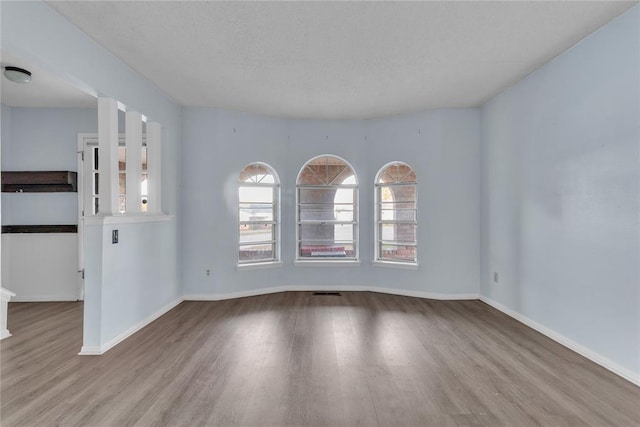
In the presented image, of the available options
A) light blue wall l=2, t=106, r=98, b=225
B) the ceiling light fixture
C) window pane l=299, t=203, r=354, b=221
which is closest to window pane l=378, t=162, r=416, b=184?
window pane l=299, t=203, r=354, b=221

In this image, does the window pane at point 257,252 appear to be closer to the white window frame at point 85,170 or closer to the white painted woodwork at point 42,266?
the white window frame at point 85,170

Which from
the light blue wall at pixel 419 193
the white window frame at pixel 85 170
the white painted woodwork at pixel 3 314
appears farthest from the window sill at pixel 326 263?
the white painted woodwork at pixel 3 314

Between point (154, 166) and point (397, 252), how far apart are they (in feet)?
12.3

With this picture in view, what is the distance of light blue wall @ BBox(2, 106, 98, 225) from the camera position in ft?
16.3

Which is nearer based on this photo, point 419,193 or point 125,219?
point 125,219

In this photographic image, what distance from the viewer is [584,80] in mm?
3090

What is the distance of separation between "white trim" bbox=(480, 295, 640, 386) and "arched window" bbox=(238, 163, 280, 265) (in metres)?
3.44

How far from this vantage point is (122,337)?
136 inches

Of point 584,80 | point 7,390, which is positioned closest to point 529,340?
point 584,80

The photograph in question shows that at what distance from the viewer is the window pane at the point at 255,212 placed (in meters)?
5.48

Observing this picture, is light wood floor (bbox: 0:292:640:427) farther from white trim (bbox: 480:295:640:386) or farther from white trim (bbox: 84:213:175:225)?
white trim (bbox: 84:213:175:225)

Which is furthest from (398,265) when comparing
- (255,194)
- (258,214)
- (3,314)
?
(3,314)

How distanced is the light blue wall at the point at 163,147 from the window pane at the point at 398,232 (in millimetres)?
3147

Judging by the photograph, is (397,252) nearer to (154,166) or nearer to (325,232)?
(325,232)
